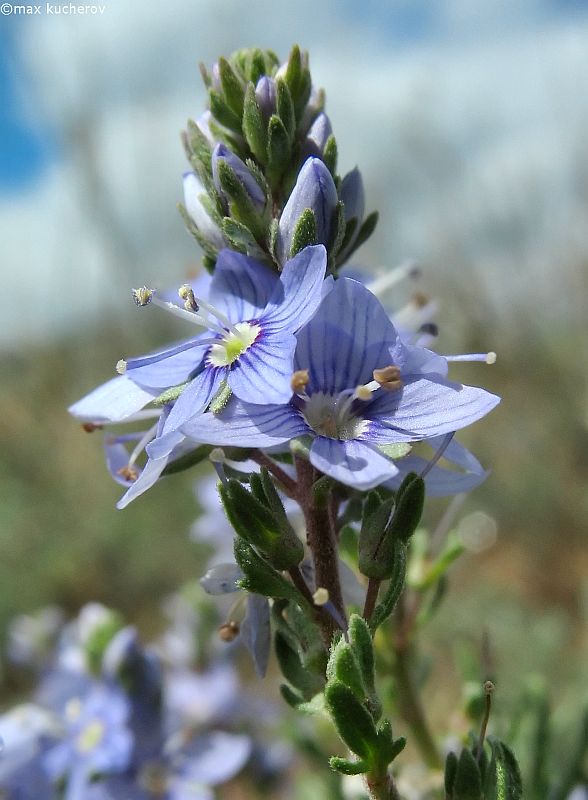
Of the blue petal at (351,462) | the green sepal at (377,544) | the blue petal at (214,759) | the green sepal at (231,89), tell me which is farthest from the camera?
the blue petal at (214,759)

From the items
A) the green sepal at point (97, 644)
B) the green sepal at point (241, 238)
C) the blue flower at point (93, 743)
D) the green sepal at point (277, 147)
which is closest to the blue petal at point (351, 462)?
the green sepal at point (241, 238)

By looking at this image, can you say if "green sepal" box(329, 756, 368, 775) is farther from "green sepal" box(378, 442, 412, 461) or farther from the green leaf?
"green sepal" box(378, 442, 412, 461)

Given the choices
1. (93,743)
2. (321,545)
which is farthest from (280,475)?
(93,743)

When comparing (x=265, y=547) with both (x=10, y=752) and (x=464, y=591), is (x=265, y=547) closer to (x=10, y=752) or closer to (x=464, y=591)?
(x=10, y=752)

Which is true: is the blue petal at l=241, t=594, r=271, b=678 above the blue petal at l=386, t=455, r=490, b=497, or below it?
below

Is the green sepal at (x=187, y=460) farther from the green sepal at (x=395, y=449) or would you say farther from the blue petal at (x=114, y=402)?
the green sepal at (x=395, y=449)

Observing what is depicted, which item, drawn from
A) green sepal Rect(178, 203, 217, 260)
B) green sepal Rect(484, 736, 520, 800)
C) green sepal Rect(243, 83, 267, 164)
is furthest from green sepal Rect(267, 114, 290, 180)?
green sepal Rect(484, 736, 520, 800)

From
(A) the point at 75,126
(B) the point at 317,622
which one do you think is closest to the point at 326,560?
(B) the point at 317,622
